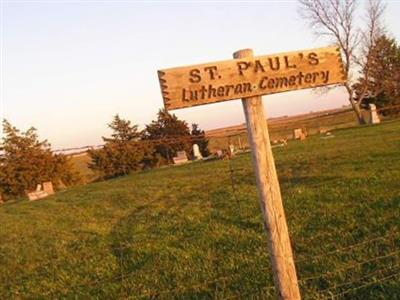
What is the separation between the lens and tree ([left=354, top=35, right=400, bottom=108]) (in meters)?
43.6

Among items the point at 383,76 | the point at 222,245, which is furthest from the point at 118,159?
the point at 222,245

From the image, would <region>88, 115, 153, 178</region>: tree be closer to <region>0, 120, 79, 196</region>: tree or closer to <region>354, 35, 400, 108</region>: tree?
<region>0, 120, 79, 196</region>: tree

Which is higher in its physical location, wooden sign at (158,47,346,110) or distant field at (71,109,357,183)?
wooden sign at (158,47,346,110)

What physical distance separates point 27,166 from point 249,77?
3738 cm

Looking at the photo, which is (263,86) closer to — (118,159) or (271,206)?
(271,206)

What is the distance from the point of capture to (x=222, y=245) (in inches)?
291

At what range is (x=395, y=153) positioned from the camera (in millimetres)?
13984

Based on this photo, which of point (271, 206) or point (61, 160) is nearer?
Answer: point (271, 206)

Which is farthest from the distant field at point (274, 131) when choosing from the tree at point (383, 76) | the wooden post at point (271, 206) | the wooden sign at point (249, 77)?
the tree at point (383, 76)

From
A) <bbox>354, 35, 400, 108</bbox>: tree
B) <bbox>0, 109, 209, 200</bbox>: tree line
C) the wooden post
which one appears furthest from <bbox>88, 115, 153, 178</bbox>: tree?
the wooden post

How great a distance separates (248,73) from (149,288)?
144 inches

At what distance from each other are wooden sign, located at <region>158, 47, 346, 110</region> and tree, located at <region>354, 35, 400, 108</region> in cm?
4205

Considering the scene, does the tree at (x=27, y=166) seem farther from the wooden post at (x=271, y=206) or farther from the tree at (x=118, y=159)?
the wooden post at (x=271, y=206)

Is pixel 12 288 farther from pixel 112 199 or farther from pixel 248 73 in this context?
pixel 112 199
